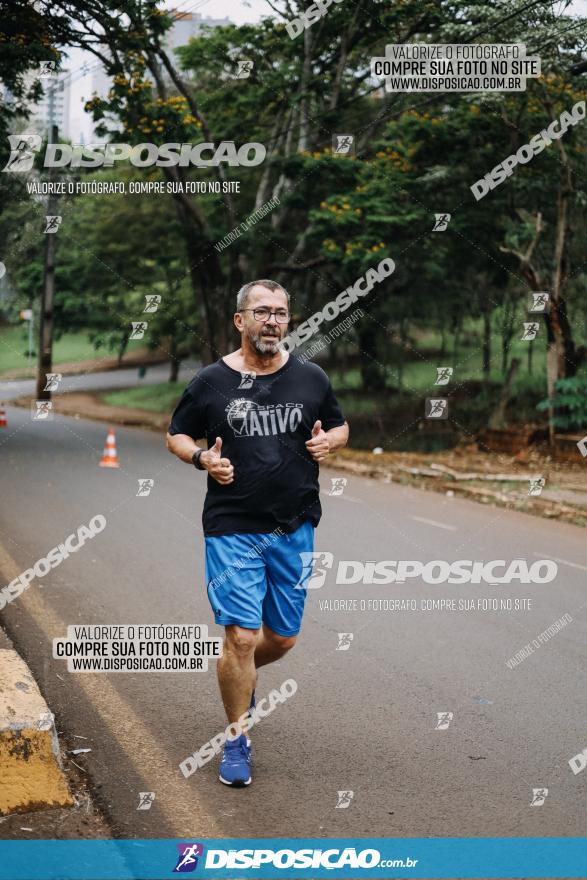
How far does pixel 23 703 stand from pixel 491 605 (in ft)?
14.1

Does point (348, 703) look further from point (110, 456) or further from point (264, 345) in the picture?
point (110, 456)

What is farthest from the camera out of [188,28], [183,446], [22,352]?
[22,352]

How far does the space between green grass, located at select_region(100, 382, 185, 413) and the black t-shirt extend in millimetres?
30018

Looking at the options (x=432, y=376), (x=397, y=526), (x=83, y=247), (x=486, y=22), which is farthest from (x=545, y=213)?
(x=83, y=247)

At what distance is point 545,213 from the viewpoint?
19812mm

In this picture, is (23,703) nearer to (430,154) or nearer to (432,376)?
(430,154)

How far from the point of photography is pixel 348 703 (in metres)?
5.48

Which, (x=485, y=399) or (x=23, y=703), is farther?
(x=485, y=399)

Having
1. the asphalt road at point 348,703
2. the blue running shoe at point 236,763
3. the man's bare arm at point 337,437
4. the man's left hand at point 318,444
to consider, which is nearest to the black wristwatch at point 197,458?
the man's left hand at point 318,444

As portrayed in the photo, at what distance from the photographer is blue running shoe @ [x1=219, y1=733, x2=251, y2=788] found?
4.36 metres

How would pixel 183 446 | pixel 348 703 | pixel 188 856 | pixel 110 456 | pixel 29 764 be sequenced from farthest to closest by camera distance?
pixel 110 456, pixel 348 703, pixel 183 446, pixel 29 764, pixel 188 856

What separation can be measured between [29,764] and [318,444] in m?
1.78

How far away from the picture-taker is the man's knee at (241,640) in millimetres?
4441

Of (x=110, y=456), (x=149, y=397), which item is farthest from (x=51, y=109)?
(x=149, y=397)
